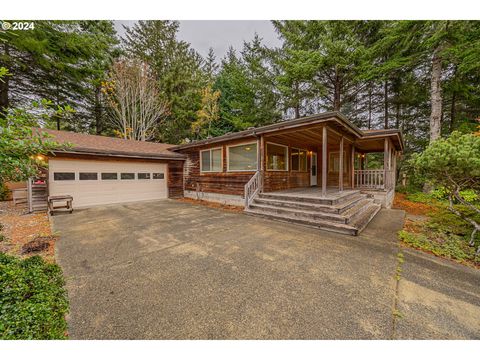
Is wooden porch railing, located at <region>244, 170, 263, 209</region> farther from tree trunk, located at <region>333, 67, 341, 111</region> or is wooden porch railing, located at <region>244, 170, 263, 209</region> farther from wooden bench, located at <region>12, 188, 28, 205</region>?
tree trunk, located at <region>333, 67, 341, 111</region>

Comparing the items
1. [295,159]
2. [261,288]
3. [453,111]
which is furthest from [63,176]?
[453,111]

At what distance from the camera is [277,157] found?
8.45 m

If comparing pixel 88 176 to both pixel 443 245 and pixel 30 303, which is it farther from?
pixel 443 245

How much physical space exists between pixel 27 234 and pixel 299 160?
1013 cm

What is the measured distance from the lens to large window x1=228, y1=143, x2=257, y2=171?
808 centimetres

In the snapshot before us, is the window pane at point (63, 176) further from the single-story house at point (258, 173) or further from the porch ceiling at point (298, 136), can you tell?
the porch ceiling at point (298, 136)

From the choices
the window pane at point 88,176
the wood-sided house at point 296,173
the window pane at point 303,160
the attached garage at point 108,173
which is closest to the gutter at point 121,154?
the attached garage at point 108,173

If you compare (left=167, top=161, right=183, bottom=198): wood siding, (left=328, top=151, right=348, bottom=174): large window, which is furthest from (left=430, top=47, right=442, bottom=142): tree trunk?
(left=167, top=161, right=183, bottom=198): wood siding

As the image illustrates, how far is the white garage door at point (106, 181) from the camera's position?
7.77m

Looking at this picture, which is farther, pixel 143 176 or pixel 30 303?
pixel 143 176

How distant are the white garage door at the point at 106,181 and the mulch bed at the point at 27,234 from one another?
129 centimetres

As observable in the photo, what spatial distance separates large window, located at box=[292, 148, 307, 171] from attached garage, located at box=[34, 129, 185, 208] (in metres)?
6.54

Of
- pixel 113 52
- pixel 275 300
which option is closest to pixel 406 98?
pixel 275 300

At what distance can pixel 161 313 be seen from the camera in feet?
6.73
